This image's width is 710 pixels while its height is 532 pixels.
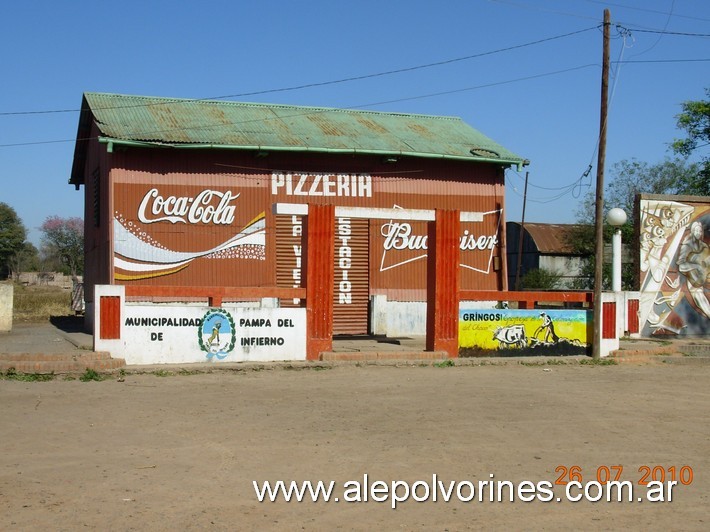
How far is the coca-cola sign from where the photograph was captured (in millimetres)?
21547

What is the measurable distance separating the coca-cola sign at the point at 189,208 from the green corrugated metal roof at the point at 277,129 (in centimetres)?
141

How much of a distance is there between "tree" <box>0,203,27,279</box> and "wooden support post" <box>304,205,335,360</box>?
63603 millimetres

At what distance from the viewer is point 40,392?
13.1 metres

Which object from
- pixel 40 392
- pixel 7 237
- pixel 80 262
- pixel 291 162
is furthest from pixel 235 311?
pixel 7 237

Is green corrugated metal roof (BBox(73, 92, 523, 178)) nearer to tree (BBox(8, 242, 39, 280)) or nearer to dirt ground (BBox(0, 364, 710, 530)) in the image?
dirt ground (BBox(0, 364, 710, 530))

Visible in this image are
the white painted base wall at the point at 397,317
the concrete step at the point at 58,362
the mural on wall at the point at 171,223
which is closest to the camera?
the concrete step at the point at 58,362

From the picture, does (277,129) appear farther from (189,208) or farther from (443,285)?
(443,285)

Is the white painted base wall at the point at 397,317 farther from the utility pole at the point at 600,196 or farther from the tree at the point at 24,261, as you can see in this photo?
the tree at the point at 24,261

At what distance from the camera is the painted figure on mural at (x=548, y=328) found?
19469mm

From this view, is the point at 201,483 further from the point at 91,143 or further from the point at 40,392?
the point at 91,143

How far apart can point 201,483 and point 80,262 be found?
66.3m

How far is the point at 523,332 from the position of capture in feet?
63.3
